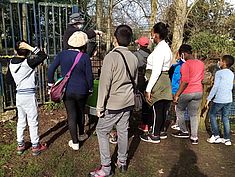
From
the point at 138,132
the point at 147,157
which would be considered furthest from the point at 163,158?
the point at 138,132

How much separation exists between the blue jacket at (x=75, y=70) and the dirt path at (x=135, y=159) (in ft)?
3.26

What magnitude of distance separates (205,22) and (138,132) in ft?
44.9

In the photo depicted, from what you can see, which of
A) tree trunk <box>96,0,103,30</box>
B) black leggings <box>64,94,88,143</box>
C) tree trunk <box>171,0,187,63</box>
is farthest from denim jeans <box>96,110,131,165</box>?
tree trunk <box>171,0,187,63</box>

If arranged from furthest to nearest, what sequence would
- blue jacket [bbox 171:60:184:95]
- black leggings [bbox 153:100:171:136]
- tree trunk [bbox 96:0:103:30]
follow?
tree trunk [bbox 96:0:103:30], blue jacket [bbox 171:60:184:95], black leggings [bbox 153:100:171:136]

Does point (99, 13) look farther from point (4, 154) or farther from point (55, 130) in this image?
point (4, 154)

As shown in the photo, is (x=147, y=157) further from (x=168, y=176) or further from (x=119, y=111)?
(x=119, y=111)

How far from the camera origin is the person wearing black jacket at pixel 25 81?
142 inches

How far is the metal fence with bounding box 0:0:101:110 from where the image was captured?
17.3ft

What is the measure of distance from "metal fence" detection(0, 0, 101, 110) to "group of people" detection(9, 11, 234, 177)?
5.09 ft

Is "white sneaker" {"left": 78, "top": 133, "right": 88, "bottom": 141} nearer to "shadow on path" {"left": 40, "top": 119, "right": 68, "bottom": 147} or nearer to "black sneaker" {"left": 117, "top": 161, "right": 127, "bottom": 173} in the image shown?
"shadow on path" {"left": 40, "top": 119, "right": 68, "bottom": 147}

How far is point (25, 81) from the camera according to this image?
369 cm

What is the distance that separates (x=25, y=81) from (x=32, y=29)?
2234 mm

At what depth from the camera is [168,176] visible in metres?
3.58

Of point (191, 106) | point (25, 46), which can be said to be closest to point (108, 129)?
point (25, 46)
